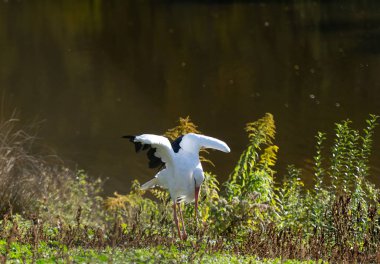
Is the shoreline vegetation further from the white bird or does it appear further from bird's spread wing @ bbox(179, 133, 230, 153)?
bird's spread wing @ bbox(179, 133, 230, 153)

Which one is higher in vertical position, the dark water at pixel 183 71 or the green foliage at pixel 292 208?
the dark water at pixel 183 71

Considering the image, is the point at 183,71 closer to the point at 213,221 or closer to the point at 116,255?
the point at 213,221

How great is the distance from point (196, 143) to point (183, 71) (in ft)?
42.1

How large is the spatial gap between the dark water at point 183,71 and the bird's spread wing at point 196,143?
5915mm

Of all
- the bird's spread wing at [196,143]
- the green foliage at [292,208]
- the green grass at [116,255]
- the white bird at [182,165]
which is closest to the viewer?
the green grass at [116,255]

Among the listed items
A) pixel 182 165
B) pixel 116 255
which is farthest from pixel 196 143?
pixel 116 255

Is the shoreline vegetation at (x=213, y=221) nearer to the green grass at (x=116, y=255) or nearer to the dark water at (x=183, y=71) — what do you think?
the green grass at (x=116, y=255)

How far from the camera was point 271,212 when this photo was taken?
866 centimetres

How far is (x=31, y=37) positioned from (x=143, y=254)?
1906cm

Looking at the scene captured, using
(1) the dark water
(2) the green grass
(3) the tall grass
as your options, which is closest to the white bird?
(2) the green grass

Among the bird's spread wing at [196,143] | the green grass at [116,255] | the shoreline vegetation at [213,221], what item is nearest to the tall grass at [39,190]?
the shoreline vegetation at [213,221]

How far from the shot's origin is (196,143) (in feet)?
25.9

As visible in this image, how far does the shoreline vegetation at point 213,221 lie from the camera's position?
6219mm

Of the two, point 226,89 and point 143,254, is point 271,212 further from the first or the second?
point 226,89
